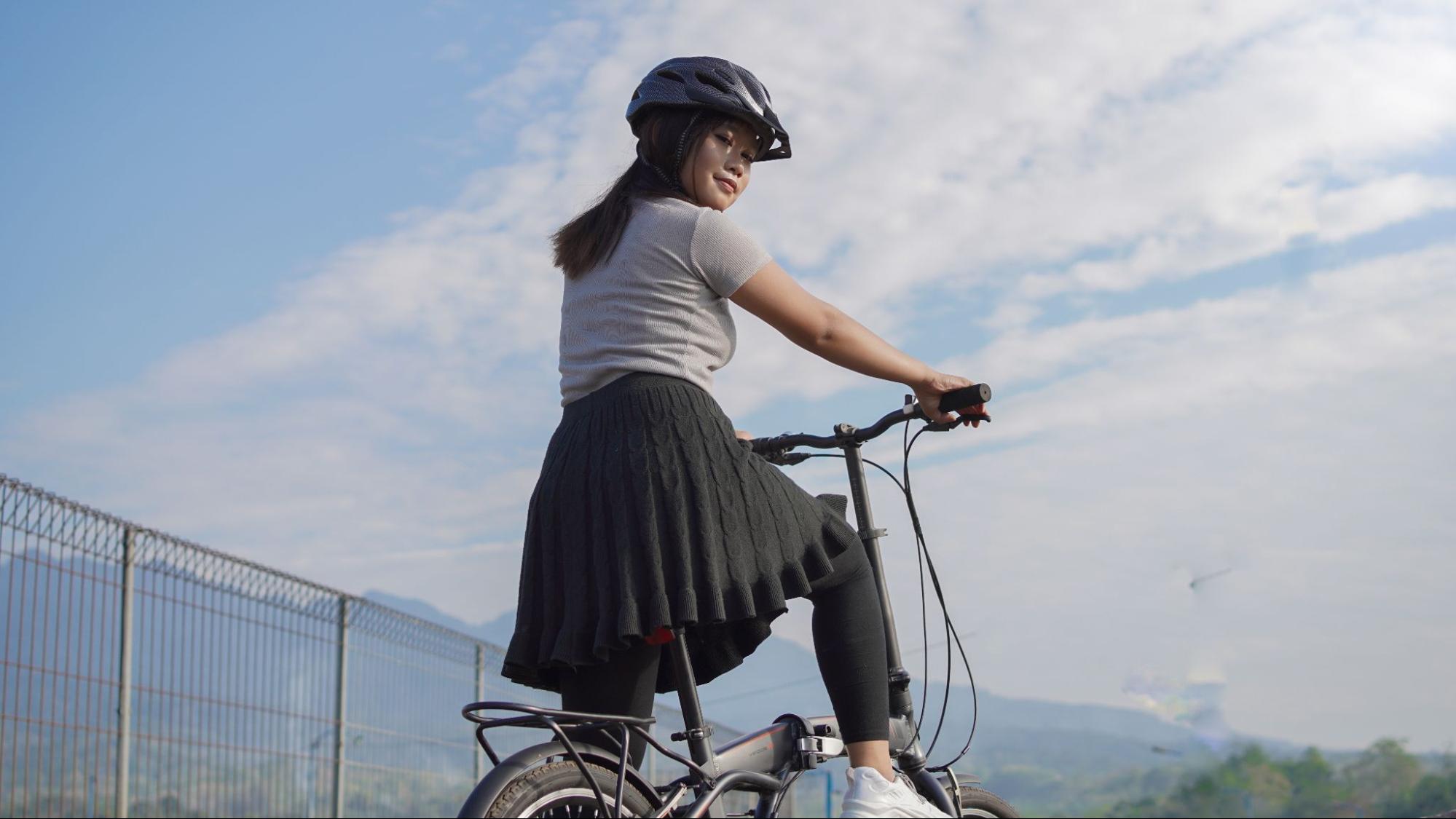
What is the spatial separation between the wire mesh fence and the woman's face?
3.83m

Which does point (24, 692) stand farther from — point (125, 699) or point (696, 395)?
point (696, 395)

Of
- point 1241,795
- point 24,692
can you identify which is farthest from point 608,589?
point 1241,795

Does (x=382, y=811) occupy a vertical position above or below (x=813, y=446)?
below

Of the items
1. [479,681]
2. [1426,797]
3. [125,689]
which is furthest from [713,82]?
[1426,797]

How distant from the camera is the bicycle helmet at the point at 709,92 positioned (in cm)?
269

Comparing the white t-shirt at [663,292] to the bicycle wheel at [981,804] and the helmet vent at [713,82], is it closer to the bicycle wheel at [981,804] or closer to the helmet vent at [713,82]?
the helmet vent at [713,82]

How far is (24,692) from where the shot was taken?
527 centimetres

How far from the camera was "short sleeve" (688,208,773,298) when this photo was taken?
2.53 metres

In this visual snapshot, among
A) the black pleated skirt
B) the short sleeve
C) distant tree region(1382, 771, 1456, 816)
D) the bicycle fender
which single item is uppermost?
the short sleeve

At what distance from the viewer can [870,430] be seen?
294 centimetres

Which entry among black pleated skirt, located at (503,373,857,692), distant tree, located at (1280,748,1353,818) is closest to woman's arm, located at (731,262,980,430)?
black pleated skirt, located at (503,373,857,692)

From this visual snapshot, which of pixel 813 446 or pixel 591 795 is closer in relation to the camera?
pixel 591 795

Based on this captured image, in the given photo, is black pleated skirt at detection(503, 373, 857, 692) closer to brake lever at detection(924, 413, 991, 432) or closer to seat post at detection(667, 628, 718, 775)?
seat post at detection(667, 628, 718, 775)

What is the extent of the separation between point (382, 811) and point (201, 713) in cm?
234
